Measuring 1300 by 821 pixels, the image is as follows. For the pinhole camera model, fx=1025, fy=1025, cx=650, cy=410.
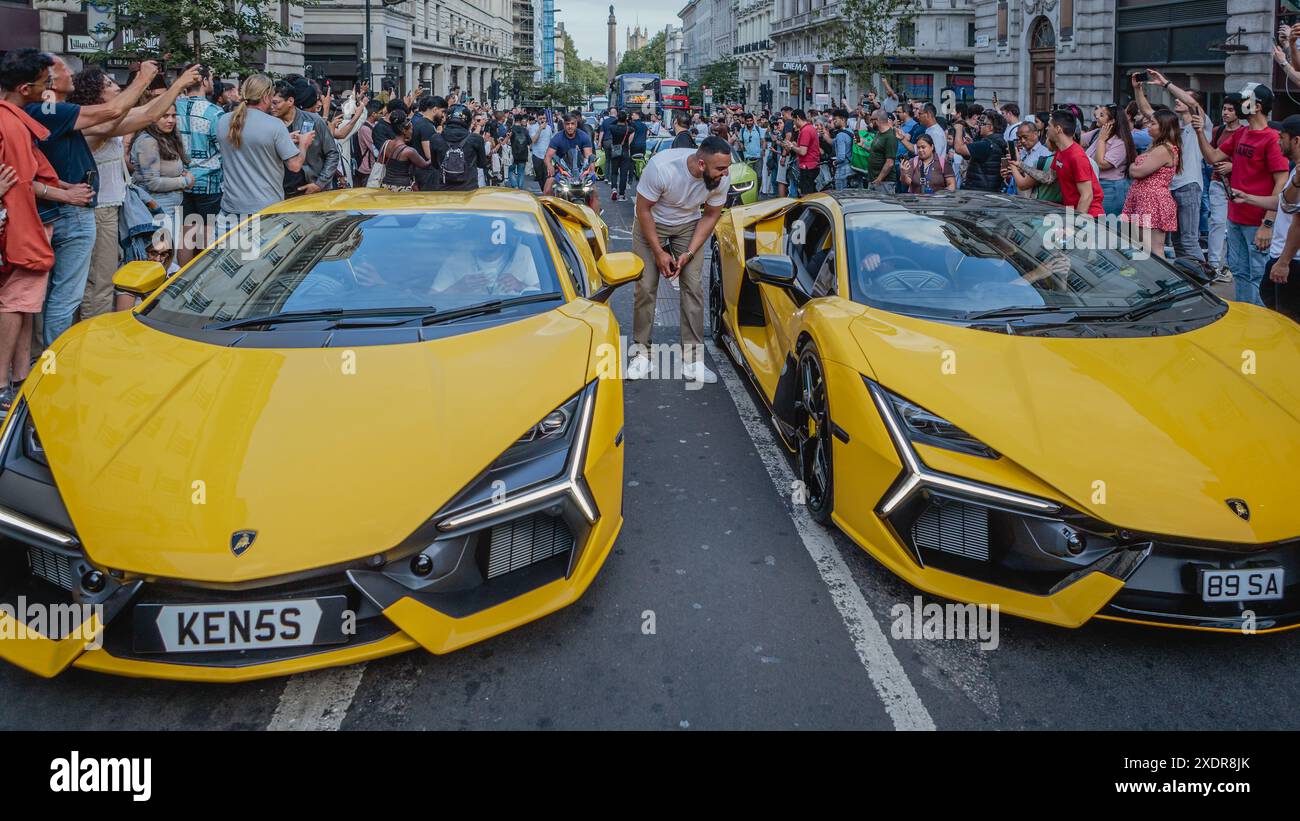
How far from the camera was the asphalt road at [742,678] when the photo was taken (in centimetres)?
299

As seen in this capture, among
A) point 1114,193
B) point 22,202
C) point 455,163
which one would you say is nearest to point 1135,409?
point 22,202

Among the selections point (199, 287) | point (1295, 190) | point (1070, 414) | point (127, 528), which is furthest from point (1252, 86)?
point (127, 528)

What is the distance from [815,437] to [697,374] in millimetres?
2619

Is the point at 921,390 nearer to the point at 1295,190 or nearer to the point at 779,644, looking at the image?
the point at 779,644

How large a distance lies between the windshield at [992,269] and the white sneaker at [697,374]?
2.13 metres

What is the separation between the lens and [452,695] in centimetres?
312

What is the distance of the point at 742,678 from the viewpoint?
10.6ft

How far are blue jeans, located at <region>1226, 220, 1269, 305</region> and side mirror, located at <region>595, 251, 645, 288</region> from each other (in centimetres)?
557

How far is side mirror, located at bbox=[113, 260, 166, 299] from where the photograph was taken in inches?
173

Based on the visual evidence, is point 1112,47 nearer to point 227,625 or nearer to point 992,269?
point 992,269

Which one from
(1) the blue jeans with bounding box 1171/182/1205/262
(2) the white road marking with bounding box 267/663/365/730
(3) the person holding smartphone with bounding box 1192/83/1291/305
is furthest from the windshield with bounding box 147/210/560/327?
(1) the blue jeans with bounding box 1171/182/1205/262

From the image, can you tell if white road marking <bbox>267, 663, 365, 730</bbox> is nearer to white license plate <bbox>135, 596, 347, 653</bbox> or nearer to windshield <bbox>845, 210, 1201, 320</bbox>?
white license plate <bbox>135, 596, 347, 653</bbox>

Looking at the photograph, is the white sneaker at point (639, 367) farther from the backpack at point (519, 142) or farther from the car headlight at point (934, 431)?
the backpack at point (519, 142)
